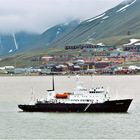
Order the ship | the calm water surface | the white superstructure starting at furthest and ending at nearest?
the white superstructure, the ship, the calm water surface

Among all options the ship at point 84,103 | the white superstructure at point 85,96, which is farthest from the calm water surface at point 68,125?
the white superstructure at point 85,96

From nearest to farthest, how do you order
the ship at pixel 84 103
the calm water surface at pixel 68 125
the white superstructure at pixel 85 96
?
the calm water surface at pixel 68 125
the ship at pixel 84 103
the white superstructure at pixel 85 96

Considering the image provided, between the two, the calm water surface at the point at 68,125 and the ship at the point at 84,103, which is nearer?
the calm water surface at the point at 68,125

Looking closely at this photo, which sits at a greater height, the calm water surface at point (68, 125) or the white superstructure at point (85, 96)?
the white superstructure at point (85, 96)

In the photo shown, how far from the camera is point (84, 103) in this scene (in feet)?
307

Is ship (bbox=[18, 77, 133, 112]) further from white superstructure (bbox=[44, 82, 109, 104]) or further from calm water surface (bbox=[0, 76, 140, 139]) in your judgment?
calm water surface (bbox=[0, 76, 140, 139])

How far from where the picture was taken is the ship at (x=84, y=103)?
92.9m

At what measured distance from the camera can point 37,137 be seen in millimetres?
68125

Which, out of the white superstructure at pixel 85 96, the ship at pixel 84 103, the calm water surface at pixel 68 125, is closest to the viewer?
the calm water surface at pixel 68 125

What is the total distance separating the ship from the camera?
9288 cm

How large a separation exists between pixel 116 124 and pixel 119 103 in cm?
1399

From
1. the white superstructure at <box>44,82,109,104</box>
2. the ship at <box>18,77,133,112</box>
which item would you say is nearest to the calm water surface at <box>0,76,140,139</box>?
the ship at <box>18,77,133,112</box>

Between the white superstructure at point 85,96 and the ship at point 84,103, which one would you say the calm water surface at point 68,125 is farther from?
the white superstructure at point 85,96

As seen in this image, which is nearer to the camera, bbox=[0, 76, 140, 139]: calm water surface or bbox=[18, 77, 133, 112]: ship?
bbox=[0, 76, 140, 139]: calm water surface
